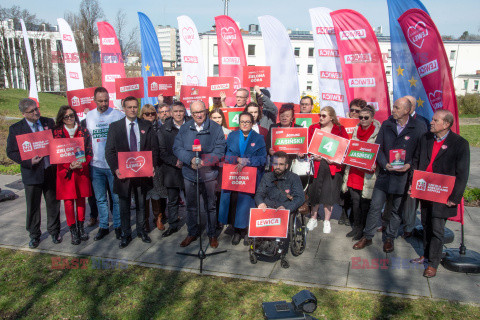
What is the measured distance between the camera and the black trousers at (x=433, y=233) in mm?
4535

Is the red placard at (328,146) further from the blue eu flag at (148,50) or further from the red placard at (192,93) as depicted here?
the blue eu flag at (148,50)

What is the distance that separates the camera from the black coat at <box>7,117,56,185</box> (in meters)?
5.07

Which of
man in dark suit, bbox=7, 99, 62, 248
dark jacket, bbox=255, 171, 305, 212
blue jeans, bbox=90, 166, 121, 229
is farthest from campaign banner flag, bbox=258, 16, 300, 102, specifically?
man in dark suit, bbox=7, 99, 62, 248

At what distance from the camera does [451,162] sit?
14.4ft

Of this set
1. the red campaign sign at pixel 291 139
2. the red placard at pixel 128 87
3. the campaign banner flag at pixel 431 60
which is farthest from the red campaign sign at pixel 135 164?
the campaign banner flag at pixel 431 60

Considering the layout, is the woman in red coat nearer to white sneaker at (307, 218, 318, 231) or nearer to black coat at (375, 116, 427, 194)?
white sneaker at (307, 218, 318, 231)

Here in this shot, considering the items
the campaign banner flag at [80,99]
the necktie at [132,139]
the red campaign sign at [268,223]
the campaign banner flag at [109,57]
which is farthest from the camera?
the campaign banner flag at [109,57]

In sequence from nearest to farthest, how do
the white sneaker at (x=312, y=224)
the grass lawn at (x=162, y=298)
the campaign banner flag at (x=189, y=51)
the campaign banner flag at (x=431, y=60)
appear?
the grass lawn at (x=162, y=298) < the campaign banner flag at (x=431, y=60) < the white sneaker at (x=312, y=224) < the campaign banner flag at (x=189, y=51)

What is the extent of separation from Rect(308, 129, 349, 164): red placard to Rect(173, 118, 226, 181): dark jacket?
141 centimetres

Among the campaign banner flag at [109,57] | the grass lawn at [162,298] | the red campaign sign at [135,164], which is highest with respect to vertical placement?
the campaign banner flag at [109,57]

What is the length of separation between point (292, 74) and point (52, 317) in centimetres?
740

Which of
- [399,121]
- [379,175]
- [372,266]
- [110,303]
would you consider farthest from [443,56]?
[110,303]

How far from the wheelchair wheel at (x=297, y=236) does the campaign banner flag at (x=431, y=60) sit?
2.59 meters

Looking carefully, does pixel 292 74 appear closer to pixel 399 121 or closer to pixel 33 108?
pixel 399 121
